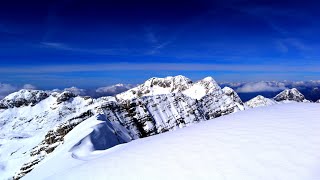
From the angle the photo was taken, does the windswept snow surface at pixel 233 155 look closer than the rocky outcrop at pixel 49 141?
Yes

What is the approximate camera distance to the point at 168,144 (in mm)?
14039

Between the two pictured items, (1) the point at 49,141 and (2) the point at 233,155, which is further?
(1) the point at 49,141

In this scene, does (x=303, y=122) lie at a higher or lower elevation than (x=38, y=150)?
higher

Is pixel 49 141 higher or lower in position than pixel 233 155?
lower

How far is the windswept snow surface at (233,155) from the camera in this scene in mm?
9578

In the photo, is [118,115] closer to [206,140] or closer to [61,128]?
[61,128]

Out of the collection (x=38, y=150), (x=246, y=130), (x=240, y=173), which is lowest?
(x=38, y=150)

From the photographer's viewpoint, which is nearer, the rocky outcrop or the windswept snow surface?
the windswept snow surface

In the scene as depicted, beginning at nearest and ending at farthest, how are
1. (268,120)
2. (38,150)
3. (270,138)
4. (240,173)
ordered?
(240,173), (270,138), (268,120), (38,150)

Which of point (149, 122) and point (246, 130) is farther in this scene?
Result: point (149, 122)

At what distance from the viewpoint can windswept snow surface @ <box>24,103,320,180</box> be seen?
9578 mm

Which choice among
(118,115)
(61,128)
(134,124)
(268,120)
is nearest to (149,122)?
(134,124)

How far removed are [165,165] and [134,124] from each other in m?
164

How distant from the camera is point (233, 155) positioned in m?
10.9
